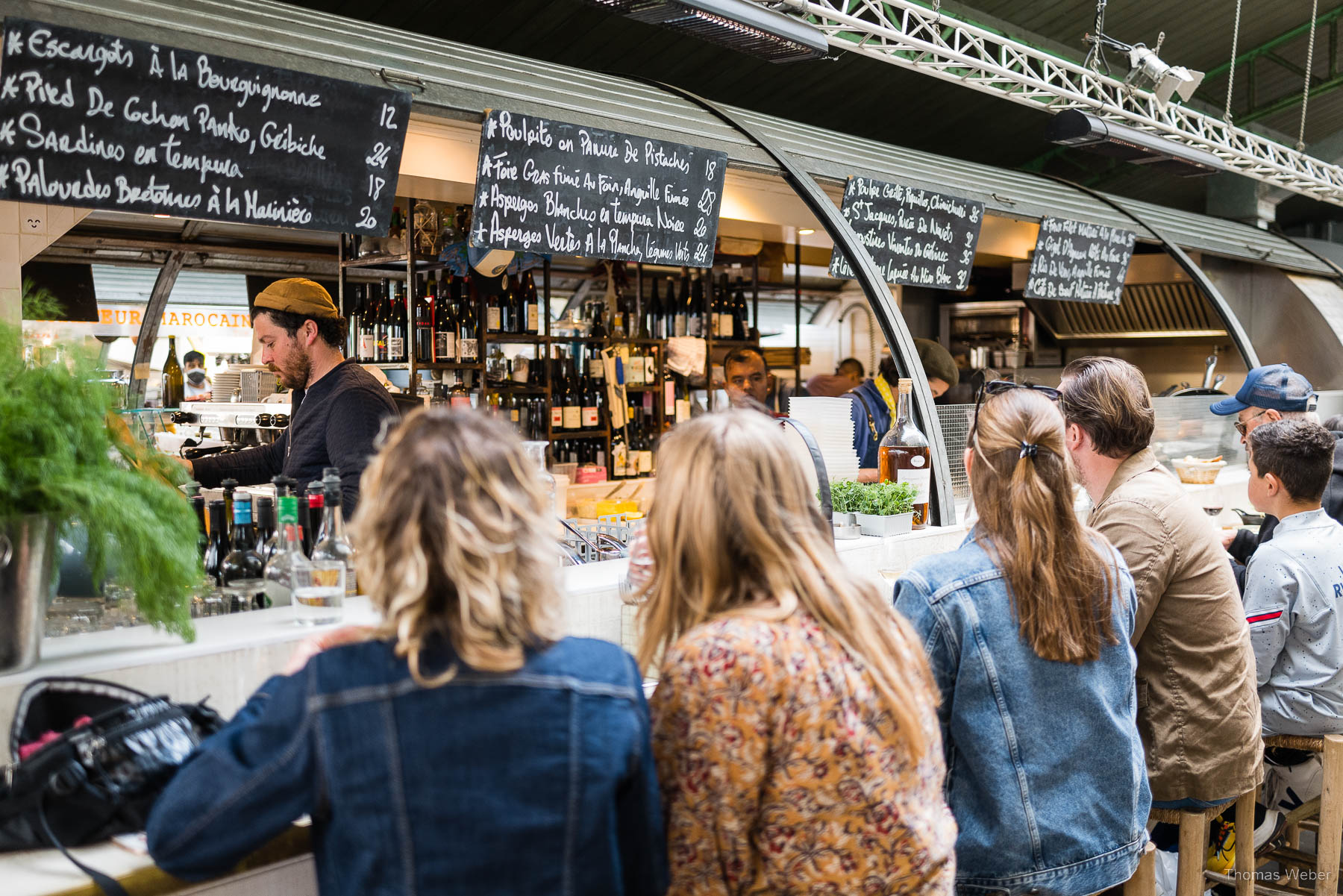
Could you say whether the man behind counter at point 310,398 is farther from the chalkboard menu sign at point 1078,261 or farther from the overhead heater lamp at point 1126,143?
the chalkboard menu sign at point 1078,261

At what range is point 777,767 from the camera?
57.6 inches

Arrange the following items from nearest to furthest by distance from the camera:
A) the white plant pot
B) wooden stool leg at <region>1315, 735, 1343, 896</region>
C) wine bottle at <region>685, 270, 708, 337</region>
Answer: wooden stool leg at <region>1315, 735, 1343, 896</region> → the white plant pot → wine bottle at <region>685, 270, 708, 337</region>

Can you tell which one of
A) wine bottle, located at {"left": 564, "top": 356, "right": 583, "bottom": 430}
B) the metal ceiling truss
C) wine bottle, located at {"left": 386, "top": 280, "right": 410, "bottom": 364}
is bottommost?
wine bottle, located at {"left": 564, "top": 356, "right": 583, "bottom": 430}

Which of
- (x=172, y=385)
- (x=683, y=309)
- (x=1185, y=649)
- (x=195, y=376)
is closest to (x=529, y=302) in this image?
(x=683, y=309)

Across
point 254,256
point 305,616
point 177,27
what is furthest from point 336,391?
point 254,256

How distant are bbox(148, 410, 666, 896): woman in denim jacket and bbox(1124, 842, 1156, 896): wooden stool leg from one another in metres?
1.58

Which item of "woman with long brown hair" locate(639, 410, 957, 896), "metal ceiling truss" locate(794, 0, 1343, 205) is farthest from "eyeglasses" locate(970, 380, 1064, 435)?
"metal ceiling truss" locate(794, 0, 1343, 205)

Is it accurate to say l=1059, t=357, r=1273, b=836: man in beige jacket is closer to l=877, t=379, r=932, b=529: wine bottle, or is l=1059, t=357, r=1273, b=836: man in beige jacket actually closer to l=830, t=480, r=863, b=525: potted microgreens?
l=830, t=480, r=863, b=525: potted microgreens

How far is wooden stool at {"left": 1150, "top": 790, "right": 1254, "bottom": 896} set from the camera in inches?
104

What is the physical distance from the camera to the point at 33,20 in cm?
239

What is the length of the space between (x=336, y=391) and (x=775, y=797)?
2.59m

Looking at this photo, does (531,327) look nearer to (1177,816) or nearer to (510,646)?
(1177,816)

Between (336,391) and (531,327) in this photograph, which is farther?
(531,327)

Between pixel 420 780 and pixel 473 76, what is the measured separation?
8.73ft
